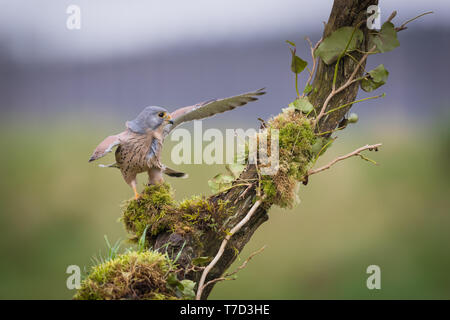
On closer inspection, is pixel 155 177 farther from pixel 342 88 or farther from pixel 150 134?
pixel 342 88

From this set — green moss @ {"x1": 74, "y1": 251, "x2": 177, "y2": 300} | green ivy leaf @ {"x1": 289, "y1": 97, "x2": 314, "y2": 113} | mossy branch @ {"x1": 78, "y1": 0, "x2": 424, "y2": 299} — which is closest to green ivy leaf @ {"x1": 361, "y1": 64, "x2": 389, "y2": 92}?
mossy branch @ {"x1": 78, "y1": 0, "x2": 424, "y2": 299}

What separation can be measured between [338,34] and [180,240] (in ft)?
2.98

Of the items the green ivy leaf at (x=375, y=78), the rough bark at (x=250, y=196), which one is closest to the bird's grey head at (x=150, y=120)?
the rough bark at (x=250, y=196)

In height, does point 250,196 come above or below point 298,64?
below

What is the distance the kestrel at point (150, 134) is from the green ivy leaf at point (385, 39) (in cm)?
44

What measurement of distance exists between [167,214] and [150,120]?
342 millimetres

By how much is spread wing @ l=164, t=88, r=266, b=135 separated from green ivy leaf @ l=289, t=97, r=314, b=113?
0.12 meters

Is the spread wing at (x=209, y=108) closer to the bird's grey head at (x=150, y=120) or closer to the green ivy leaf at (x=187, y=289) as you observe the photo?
the bird's grey head at (x=150, y=120)

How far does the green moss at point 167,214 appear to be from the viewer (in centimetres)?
142

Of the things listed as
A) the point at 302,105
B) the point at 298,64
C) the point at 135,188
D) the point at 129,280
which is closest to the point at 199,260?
the point at 129,280

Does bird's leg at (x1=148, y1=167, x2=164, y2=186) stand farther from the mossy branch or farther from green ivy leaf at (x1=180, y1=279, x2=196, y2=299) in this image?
green ivy leaf at (x1=180, y1=279, x2=196, y2=299)

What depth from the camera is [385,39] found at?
146 centimetres

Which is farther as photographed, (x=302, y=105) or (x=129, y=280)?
(x=302, y=105)
